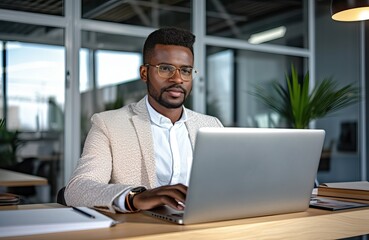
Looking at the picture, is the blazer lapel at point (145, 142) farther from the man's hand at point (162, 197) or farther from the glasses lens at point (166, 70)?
the man's hand at point (162, 197)

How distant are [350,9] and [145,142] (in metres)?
1.13

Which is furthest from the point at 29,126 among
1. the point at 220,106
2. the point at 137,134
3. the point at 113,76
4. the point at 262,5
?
the point at 137,134

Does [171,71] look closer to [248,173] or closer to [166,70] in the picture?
[166,70]

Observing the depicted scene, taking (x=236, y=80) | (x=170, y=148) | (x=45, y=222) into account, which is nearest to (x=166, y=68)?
(x=170, y=148)

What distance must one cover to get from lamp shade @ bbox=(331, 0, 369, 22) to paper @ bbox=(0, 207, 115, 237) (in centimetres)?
159

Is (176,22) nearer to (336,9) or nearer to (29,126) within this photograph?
(29,126)

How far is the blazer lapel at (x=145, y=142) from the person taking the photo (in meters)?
2.10

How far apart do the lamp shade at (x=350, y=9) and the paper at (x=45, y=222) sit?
1.59 meters

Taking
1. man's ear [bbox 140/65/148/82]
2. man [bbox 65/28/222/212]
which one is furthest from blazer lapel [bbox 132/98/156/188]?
man's ear [bbox 140/65/148/82]

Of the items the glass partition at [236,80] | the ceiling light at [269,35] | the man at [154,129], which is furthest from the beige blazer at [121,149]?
the glass partition at [236,80]

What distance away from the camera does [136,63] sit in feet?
27.0

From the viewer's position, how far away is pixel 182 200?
1277 millimetres

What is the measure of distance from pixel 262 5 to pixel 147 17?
1821 mm

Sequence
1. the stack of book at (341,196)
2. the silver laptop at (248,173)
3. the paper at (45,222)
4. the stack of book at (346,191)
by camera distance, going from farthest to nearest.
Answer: the stack of book at (346,191), the stack of book at (341,196), the silver laptop at (248,173), the paper at (45,222)
